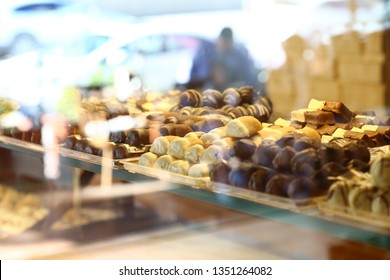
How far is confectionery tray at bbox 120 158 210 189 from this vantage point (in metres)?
1.19

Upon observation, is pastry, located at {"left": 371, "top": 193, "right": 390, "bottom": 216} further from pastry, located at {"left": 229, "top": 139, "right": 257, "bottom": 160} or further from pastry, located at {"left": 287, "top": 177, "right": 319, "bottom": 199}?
pastry, located at {"left": 229, "top": 139, "right": 257, "bottom": 160}

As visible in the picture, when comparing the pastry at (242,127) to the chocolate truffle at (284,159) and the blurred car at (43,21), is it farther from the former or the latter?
the blurred car at (43,21)

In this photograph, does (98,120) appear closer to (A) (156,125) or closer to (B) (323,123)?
(A) (156,125)

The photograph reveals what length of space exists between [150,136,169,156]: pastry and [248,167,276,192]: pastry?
32cm

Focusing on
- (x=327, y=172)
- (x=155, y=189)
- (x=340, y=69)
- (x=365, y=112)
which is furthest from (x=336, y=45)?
(x=327, y=172)

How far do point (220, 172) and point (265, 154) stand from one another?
0.30 feet

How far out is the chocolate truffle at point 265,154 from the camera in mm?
1114

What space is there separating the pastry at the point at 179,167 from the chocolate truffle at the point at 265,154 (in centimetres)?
17

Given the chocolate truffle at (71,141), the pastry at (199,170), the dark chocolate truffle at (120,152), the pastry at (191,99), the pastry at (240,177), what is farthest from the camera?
the pastry at (191,99)

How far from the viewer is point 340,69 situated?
2.81 m

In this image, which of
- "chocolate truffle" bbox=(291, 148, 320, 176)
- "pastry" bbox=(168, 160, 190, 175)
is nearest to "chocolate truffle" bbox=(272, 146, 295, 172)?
"chocolate truffle" bbox=(291, 148, 320, 176)

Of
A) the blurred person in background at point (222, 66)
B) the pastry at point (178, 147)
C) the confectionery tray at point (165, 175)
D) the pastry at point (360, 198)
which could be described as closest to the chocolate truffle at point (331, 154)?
the pastry at point (360, 198)

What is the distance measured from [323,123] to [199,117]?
304 mm

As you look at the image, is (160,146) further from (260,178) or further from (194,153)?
(260,178)
